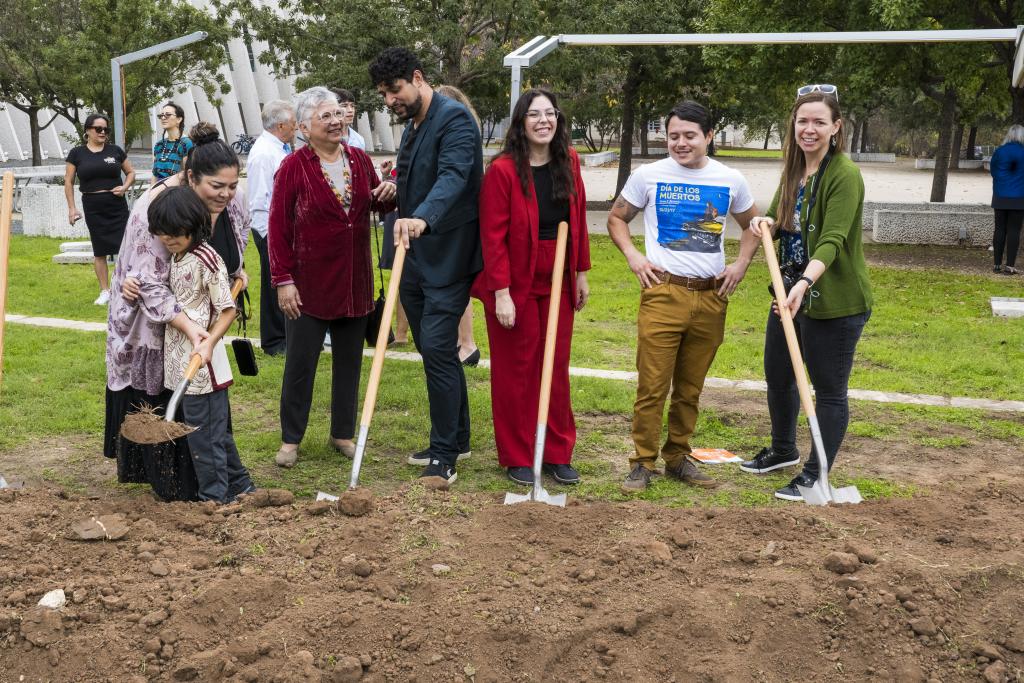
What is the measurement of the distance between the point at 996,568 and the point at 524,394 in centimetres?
244

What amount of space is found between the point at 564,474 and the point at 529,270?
1.11 m

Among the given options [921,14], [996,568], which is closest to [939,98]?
[921,14]

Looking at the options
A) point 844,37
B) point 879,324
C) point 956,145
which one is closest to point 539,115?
point 879,324

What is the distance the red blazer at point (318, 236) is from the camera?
209 inches

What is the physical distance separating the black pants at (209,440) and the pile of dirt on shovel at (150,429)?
14cm

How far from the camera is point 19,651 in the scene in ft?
11.1

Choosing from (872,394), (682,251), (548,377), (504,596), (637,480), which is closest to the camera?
(504,596)

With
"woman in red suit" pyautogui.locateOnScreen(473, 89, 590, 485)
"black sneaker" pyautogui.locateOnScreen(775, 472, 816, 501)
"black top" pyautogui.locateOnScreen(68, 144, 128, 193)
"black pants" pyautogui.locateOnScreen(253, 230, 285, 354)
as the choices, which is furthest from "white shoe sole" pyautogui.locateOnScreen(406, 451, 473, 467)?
"black top" pyautogui.locateOnScreen(68, 144, 128, 193)

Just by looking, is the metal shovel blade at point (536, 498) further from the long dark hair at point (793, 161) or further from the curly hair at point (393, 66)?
the curly hair at point (393, 66)

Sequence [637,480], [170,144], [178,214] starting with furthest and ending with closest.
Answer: [170,144]
[637,480]
[178,214]

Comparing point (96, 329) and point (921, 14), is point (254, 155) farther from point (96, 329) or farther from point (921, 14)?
point (921, 14)

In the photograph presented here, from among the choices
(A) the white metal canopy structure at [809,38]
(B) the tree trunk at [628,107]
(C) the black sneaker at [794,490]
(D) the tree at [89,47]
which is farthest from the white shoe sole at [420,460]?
(D) the tree at [89,47]

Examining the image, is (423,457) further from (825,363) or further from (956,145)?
(956,145)

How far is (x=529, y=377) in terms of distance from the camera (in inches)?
212
